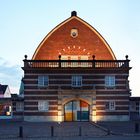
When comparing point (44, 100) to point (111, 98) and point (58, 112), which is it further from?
point (111, 98)

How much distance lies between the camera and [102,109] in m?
53.9

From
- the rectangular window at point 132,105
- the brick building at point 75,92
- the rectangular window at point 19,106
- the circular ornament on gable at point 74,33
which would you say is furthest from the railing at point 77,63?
the circular ornament on gable at point 74,33

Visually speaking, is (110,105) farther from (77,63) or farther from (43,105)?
(43,105)

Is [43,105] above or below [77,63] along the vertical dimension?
below

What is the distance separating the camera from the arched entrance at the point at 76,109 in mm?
54094

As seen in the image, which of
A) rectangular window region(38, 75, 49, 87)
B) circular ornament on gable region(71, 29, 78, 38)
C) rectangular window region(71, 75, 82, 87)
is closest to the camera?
rectangular window region(38, 75, 49, 87)

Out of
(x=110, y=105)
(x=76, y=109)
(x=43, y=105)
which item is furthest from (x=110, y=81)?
(x=43, y=105)

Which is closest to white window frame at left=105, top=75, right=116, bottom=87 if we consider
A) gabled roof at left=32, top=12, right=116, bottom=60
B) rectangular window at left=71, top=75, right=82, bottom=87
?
rectangular window at left=71, top=75, right=82, bottom=87

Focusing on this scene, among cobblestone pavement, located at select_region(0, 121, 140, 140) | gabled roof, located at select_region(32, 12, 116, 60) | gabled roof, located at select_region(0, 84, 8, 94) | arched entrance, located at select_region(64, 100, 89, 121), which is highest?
gabled roof, located at select_region(32, 12, 116, 60)

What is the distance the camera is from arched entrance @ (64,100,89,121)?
54.1 metres

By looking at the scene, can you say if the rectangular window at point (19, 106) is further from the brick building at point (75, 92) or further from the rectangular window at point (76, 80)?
the rectangular window at point (76, 80)

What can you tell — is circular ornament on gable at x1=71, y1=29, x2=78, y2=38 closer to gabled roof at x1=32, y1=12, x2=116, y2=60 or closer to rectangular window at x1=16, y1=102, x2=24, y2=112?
gabled roof at x1=32, y1=12, x2=116, y2=60

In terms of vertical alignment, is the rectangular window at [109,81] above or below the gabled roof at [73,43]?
below

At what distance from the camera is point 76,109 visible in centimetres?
5416
